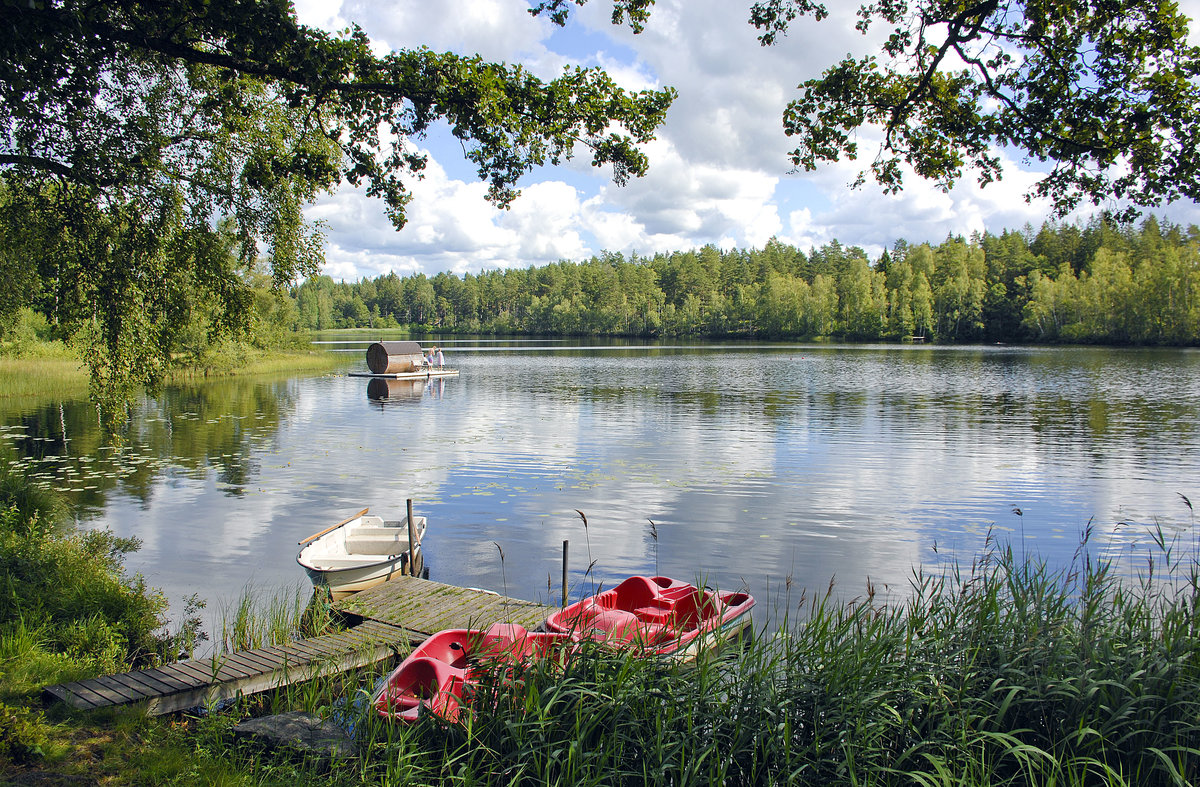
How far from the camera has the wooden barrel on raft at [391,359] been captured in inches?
2123

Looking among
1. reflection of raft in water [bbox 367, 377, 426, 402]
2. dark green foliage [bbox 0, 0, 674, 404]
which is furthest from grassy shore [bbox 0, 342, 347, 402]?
dark green foliage [bbox 0, 0, 674, 404]

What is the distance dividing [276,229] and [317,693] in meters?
12.4

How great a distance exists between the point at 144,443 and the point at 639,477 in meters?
18.5

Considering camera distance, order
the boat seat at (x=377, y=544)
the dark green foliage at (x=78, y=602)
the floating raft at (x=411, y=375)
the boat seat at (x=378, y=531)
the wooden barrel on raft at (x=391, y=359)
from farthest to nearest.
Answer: the wooden barrel on raft at (x=391, y=359) < the floating raft at (x=411, y=375) < the boat seat at (x=378, y=531) < the boat seat at (x=377, y=544) < the dark green foliage at (x=78, y=602)

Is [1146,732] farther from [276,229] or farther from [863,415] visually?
[863,415]

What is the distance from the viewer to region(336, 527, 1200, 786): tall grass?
462cm

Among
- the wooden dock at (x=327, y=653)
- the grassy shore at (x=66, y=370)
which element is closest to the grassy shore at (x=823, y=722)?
the wooden dock at (x=327, y=653)

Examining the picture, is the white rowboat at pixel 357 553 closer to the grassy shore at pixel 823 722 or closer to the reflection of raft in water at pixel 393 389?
the grassy shore at pixel 823 722

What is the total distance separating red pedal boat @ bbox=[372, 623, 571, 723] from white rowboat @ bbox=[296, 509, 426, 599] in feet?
13.7

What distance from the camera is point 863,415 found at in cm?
3262

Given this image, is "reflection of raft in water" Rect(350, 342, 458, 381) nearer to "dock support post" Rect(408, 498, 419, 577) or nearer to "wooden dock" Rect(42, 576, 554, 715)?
"dock support post" Rect(408, 498, 419, 577)

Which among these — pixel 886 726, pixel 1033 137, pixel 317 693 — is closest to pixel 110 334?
pixel 317 693

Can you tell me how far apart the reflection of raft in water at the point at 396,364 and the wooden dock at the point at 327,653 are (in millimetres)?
42907

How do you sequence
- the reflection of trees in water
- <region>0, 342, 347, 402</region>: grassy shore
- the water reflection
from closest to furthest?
the reflection of trees in water, <region>0, 342, 347, 402</region>: grassy shore, the water reflection
